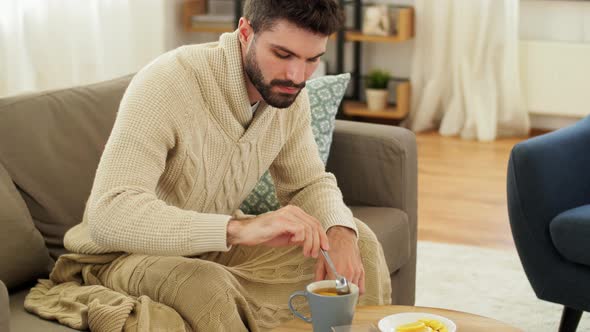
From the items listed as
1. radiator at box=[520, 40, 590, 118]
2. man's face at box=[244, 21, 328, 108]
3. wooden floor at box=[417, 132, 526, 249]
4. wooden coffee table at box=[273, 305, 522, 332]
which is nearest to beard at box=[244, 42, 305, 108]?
man's face at box=[244, 21, 328, 108]

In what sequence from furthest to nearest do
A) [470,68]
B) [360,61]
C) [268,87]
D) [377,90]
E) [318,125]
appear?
[360,61], [377,90], [470,68], [318,125], [268,87]

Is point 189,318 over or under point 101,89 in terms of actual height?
under

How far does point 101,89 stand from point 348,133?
2.23 ft

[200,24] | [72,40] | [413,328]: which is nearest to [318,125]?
[413,328]

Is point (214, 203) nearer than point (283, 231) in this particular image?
No

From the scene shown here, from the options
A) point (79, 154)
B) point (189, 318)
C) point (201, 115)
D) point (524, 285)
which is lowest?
point (524, 285)

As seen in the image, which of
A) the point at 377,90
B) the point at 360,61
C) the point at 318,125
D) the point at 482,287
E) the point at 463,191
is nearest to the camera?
the point at 318,125

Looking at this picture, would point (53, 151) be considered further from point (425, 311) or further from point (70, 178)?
point (425, 311)

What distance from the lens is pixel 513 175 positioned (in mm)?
2412

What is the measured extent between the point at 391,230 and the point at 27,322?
3.17ft

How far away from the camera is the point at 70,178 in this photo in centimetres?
209

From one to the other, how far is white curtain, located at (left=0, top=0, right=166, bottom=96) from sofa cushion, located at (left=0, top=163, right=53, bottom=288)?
1.91 metres

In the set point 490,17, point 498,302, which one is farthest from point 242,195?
point 490,17

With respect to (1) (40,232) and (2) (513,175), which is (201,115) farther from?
(2) (513,175)
